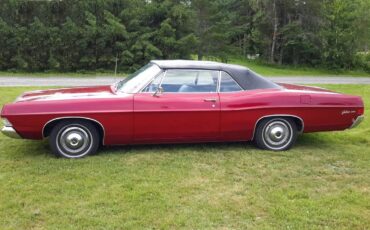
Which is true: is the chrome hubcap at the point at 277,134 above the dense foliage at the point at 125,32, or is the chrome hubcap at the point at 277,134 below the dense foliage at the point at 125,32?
below

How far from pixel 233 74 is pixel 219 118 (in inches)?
28.8

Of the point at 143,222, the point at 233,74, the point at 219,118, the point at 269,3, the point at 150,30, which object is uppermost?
the point at 269,3

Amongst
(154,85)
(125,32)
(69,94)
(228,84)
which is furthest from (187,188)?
(125,32)

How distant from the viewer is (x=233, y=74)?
6398mm

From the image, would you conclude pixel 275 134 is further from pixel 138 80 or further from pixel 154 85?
pixel 138 80

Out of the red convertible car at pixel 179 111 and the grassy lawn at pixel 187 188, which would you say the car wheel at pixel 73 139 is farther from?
the grassy lawn at pixel 187 188

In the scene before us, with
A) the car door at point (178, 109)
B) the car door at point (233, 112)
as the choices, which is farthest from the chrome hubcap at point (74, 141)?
the car door at point (233, 112)

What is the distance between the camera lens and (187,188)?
4.84 m

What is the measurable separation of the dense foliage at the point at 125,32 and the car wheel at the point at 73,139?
40.8 ft

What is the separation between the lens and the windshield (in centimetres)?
614

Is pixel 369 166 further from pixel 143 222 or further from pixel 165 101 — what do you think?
pixel 143 222

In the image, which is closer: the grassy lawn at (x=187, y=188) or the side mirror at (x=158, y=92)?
the grassy lawn at (x=187, y=188)

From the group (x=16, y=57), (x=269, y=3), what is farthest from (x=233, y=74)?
(x=269, y=3)

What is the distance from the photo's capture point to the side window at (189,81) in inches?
243
